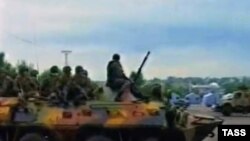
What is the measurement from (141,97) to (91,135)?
1370mm

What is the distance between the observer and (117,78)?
19188 mm

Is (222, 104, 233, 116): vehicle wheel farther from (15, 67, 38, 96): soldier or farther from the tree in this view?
(15, 67, 38, 96): soldier

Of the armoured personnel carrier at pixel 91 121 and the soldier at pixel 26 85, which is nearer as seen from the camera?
the armoured personnel carrier at pixel 91 121

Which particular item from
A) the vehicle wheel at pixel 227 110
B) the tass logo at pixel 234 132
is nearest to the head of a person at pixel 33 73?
the tass logo at pixel 234 132

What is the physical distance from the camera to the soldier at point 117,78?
18953 mm

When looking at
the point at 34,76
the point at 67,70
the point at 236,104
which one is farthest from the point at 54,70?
the point at 236,104

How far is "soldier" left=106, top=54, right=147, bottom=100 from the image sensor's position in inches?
746

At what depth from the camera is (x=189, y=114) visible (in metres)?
19.2

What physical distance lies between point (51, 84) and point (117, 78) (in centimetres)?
156

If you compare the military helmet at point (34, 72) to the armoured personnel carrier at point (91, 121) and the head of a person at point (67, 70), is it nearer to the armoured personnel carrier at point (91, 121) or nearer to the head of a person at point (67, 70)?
the armoured personnel carrier at point (91, 121)

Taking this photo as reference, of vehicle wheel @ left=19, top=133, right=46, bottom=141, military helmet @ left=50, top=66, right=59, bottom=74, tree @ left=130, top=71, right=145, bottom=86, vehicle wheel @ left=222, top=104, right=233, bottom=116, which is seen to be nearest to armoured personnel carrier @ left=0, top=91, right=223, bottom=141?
vehicle wheel @ left=19, top=133, right=46, bottom=141

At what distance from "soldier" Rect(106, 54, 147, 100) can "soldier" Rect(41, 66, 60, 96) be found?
1.15 meters

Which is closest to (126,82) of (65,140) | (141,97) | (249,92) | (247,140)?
(141,97)

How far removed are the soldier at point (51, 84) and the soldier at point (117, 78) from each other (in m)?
1.15
